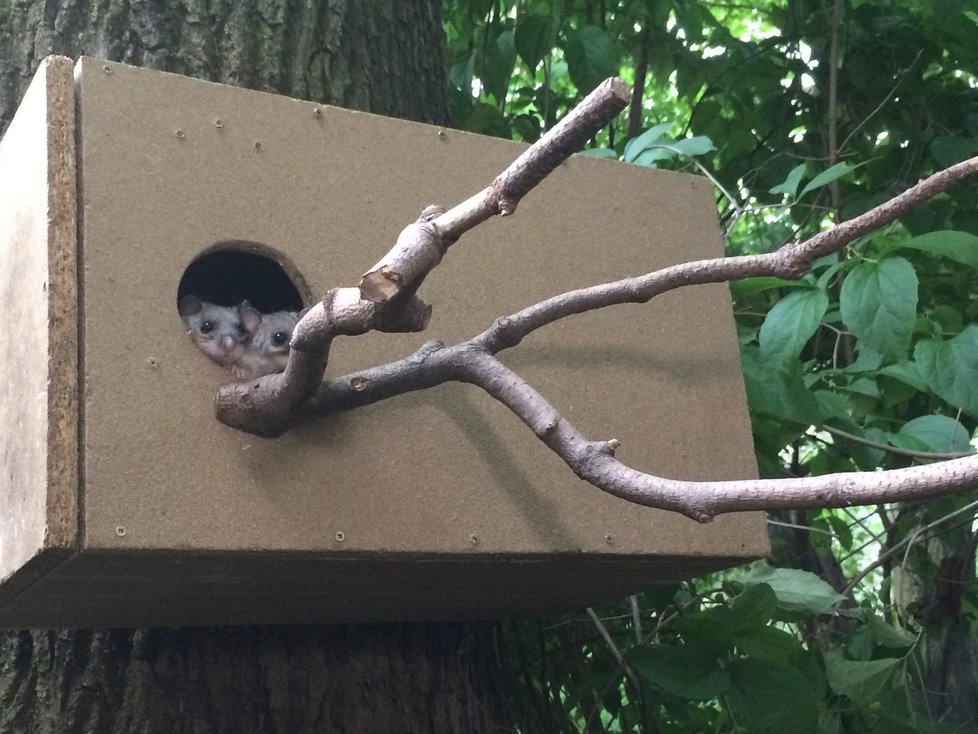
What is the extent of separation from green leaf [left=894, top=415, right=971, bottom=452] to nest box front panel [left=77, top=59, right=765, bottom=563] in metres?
0.34

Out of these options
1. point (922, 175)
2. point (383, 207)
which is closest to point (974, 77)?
point (922, 175)

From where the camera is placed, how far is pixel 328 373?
1.30 m

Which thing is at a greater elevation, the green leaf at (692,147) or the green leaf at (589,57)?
the green leaf at (589,57)

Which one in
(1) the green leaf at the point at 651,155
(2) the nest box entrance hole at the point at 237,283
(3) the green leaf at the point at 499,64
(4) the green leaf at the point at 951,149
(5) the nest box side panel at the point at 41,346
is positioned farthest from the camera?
(3) the green leaf at the point at 499,64

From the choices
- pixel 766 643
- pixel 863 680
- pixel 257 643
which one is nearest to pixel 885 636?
pixel 863 680

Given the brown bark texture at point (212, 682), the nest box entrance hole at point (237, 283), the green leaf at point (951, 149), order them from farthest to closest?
the green leaf at point (951, 149) < the nest box entrance hole at point (237, 283) < the brown bark texture at point (212, 682)

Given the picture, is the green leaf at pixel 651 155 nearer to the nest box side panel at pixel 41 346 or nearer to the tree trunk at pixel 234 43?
the tree trunk at pixel 234 43

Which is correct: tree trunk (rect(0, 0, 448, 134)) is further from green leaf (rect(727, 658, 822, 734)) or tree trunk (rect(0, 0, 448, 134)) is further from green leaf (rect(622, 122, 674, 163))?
green leaf (rect(727, 658, 822, 734))

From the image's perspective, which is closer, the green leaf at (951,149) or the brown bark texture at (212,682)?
the brown bark texture at (212,682)

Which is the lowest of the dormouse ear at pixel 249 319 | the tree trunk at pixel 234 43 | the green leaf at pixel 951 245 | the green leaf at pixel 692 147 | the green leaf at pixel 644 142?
the green leaf at pixel 951 245

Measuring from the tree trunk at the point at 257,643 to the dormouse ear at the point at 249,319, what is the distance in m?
0.38

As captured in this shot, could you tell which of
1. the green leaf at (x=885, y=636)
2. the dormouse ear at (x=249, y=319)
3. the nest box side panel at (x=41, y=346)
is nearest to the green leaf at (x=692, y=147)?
the dormouse ear at (x=249, y=319)

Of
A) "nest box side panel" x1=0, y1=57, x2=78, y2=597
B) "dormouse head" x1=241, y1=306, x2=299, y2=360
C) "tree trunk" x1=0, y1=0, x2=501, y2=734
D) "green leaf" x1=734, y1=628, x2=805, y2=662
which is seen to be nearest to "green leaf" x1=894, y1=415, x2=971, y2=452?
"green leaf" x1=734, y1=628, x2=805, y2=662

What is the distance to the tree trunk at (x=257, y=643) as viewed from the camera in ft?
5.32
